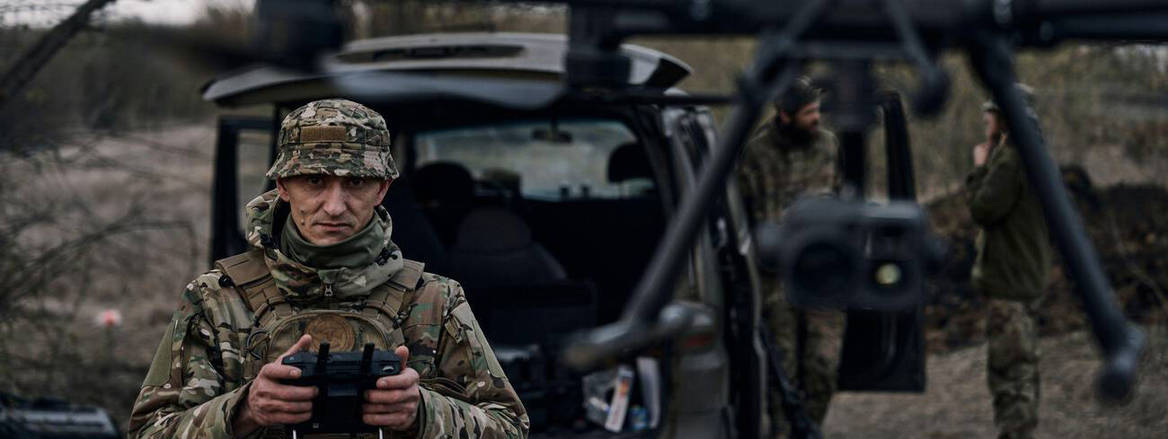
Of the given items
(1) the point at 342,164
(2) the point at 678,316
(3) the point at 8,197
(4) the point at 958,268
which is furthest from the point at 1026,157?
(4) the point at 958,268

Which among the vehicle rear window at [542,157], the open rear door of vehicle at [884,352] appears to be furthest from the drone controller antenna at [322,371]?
the open rear door of vehicle at [884,352]

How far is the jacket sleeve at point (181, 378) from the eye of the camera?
2.78 meters

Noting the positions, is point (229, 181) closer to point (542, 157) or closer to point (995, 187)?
point (542, 157)

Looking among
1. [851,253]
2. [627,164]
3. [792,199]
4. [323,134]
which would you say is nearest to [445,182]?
[627,164]

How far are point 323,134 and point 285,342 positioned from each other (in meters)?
0.40

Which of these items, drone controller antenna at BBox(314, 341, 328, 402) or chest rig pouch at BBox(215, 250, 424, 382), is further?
chest rig pouch at BBox(215, 250, 424, 382)

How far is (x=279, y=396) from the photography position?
259cm

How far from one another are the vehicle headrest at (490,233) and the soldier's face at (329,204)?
2.65m

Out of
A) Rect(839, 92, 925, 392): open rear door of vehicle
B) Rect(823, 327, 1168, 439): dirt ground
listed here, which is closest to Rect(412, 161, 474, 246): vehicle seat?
Rect(839, 92, 925, 392): open rear door of vehicle

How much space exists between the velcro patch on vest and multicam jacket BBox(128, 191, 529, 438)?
0.19 meters

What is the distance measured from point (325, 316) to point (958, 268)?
24.2ft

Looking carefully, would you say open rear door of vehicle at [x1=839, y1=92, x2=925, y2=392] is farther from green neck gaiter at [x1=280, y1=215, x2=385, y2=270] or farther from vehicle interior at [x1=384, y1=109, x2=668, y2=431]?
green neck gaiter at [x1=280, y1=215, x2=385, y2=270]

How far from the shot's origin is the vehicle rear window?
6.01 metres

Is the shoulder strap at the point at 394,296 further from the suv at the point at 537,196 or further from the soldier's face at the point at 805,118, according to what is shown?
the soldier's face at the point at 805,118
